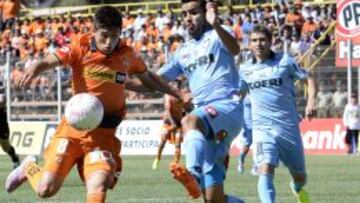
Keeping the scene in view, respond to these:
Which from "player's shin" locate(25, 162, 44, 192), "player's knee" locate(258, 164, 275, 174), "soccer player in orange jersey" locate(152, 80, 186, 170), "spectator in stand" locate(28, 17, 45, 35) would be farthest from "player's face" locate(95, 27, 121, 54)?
"spectator in stand" locate(28, 17, 45, 35)

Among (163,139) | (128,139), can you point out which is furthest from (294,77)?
(128,139)

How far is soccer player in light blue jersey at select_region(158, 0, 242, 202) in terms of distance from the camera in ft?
40.2

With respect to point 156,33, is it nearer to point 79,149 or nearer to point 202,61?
point 202,61

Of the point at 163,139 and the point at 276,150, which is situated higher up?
the point at 276,150

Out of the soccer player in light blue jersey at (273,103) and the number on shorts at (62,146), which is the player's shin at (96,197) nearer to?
the number on shorts at (62,146)

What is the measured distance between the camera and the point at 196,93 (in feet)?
42.1

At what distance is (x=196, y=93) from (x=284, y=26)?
81.8 feet

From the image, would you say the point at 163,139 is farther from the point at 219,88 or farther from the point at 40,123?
the point at 219,88

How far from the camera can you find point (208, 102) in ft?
41.7

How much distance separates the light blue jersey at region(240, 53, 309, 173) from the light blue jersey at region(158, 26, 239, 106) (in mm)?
1421

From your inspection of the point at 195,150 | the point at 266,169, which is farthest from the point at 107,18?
the point at 266,169

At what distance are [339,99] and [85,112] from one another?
77.6 ft

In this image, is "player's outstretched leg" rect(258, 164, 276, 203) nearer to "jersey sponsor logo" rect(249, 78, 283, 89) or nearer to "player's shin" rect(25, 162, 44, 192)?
"jersey sponsor logo" rect(249, 78, 283, 89)

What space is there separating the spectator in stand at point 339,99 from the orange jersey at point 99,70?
2273 centimetres
